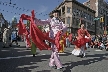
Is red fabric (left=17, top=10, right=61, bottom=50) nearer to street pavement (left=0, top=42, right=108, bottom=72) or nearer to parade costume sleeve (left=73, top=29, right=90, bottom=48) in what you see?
street pavement (left=0, top=42, right=108, bottom=72)

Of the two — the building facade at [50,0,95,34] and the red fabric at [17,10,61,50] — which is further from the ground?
the building facade at [50,0,95,34]

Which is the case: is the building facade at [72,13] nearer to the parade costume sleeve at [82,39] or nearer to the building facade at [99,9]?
the building facade at [99,9]

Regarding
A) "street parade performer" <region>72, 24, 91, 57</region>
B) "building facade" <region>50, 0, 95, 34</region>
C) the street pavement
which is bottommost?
the street pavement

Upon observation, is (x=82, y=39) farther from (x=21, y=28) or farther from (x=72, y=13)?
(x=72, y=13)

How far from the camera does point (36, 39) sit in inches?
241

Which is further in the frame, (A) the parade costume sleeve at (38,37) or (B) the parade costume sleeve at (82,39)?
(B) the parade costume sleeve at (82,39)

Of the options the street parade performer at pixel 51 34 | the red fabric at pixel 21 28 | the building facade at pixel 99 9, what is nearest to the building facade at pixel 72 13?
the building facade at pixel 99 9

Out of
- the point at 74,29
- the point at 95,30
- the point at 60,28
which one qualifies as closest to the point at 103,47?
the point at 60,28

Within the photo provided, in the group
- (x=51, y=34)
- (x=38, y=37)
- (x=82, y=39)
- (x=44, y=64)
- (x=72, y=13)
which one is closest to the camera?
(x=38, y=37)

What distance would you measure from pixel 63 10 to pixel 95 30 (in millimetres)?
18210

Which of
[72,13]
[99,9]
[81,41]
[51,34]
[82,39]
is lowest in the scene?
[81,41]

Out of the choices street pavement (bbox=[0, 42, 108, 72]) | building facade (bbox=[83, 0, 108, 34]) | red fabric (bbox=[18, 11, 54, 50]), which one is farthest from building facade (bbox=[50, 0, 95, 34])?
red fabric (bbox=[18, 11, 54, 50])

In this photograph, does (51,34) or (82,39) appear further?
(82,39)

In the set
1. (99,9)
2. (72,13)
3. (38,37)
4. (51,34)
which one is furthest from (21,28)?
(99,9)
